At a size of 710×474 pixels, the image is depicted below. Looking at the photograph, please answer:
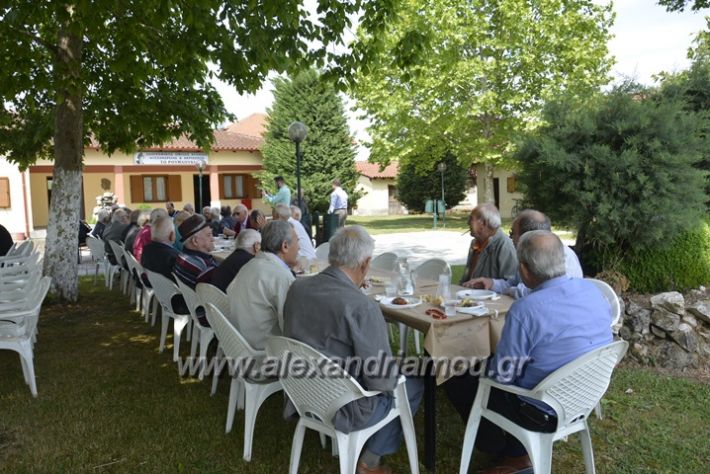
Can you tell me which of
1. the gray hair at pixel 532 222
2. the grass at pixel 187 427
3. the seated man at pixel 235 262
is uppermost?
the gray hair at pixel 532 222

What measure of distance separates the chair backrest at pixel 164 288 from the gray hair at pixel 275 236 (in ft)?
5.79

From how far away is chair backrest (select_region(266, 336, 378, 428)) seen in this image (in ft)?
7.91

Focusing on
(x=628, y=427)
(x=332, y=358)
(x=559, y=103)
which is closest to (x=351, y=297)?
(x=332, y=358)

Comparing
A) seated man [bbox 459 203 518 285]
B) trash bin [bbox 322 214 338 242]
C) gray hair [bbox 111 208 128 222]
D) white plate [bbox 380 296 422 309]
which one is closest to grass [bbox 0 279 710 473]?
white plate [bbox 380 296 422 309]

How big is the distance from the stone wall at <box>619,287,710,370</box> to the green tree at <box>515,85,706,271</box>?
2.01 feet

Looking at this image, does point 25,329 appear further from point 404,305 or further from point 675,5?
point 675,5

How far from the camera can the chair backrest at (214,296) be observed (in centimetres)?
367

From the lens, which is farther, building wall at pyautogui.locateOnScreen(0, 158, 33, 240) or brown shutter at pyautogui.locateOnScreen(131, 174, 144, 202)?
brown shutter at pyautogui.locateOnScreen(131, 174, 144, 202)

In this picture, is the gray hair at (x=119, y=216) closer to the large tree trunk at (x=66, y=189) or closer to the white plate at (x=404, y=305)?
the large tree trunk at (x=66, y=189)

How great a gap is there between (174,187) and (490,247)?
22866 millimetres

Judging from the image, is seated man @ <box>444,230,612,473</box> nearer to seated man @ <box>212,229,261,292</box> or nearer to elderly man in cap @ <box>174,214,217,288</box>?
seated man @ <box>212,229,261,292</box>

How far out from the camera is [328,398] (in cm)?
252

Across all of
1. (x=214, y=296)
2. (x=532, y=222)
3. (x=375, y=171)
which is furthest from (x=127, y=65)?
(x=375, y=171)

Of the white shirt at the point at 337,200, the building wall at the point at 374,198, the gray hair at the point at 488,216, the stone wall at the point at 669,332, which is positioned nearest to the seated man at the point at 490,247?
the gray hair at the point at 488,216
